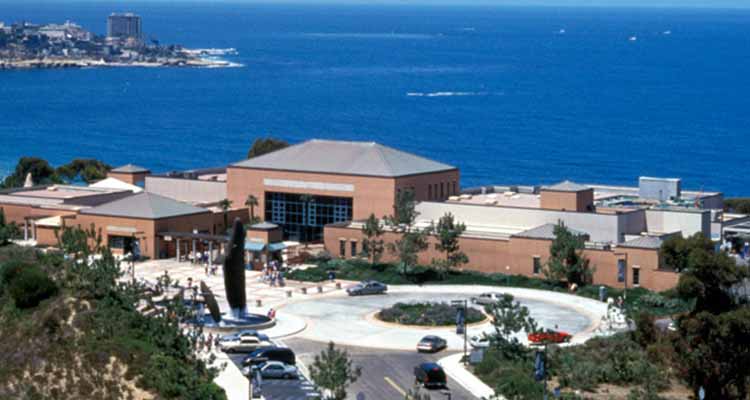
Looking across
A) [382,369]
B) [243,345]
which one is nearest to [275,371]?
[382,369]

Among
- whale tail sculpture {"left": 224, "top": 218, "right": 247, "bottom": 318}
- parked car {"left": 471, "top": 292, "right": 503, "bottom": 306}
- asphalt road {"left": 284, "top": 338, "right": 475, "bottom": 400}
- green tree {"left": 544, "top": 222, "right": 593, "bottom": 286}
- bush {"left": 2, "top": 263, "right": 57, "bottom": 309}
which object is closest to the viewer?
asphalt road {"left": 284, "top": 338, "right": 475, "bottom": 400}

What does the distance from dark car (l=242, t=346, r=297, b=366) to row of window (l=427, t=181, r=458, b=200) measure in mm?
28438

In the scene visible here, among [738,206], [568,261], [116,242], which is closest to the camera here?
[568,261]

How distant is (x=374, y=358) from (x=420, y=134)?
11454 centimetres

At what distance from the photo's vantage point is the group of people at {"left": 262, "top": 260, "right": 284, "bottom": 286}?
209 ft

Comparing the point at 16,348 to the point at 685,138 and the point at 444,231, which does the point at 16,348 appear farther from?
the point at 685,138

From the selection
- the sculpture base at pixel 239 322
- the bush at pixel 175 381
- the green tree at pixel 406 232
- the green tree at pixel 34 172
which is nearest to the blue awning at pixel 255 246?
the green tree at pixel 406 232

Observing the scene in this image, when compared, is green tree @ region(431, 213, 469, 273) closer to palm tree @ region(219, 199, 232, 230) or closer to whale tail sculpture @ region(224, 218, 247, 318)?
palm tree @ region(219, 199, 232, 230)

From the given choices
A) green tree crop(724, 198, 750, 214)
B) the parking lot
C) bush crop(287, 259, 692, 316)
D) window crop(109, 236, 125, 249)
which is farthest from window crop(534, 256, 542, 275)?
green tree crop(724, 198, 750, 214)

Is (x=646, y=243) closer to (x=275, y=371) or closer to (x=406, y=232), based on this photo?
(x=406, y=232)

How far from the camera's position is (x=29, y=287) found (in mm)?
49375

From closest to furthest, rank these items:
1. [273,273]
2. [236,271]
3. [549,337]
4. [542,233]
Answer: [549,337] < [236,271] < [273,273] < [542,233]

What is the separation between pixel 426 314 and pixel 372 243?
11956 mm

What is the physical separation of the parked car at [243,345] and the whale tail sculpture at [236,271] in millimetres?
4605
